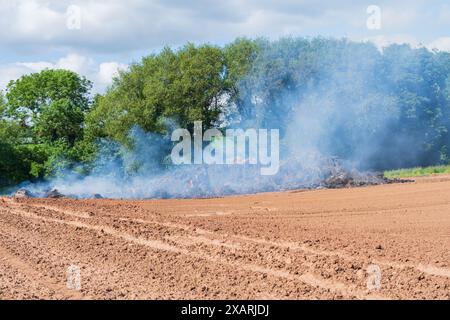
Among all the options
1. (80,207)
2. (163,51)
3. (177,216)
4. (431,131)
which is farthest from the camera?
(431,131)

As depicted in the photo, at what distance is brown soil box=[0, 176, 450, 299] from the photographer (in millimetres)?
8453

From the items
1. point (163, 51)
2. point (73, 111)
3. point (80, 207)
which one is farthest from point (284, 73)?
point (80, 207)

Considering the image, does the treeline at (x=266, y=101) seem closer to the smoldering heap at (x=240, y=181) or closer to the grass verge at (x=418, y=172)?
the grass verge at (x=418, y=172)

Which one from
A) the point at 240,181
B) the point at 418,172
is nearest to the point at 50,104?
the point at 240,181

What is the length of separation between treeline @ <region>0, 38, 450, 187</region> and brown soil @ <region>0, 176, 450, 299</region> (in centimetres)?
1922

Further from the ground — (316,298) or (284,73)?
(284,73)

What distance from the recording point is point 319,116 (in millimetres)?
39562

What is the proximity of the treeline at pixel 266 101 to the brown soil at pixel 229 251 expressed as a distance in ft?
63.1

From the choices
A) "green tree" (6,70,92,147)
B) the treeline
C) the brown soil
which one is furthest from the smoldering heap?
"green tree" (6,70,92,147)

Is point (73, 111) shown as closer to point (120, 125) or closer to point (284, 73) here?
point (120, 125)

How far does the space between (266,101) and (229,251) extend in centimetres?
2947

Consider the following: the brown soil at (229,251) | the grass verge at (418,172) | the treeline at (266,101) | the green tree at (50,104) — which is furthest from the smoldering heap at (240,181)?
the green tree at (50,104)

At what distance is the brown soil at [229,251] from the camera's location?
27.7 ft

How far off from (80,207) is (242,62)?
2273 centimetres
